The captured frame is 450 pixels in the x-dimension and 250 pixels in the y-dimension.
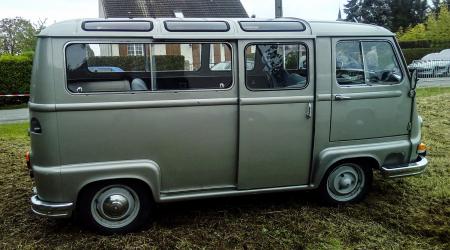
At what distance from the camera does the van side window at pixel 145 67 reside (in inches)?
168

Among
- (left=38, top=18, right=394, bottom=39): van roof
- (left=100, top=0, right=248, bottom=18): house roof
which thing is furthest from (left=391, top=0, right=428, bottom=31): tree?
(left=38, top=18, right=394, bottom=39): van roof

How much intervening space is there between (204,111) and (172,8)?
31.7 metres

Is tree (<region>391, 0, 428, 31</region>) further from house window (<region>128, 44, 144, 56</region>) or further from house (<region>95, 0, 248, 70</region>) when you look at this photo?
house window (<region>128, 44, 144, 56</region>)

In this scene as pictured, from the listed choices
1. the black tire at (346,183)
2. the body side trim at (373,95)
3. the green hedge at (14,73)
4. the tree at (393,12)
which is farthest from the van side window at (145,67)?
the tree at (393,12)

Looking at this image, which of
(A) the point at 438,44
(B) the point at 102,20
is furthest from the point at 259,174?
(A) the point at 438,44

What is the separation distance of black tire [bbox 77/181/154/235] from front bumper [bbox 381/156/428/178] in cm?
286

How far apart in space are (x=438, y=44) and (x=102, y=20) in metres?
42.6

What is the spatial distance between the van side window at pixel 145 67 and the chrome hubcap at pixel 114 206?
106cm

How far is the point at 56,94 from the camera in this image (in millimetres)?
4117

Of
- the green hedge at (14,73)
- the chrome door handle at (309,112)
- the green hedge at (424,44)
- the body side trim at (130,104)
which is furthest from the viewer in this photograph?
the green hedge at (424,44)

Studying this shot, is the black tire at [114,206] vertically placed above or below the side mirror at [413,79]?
below

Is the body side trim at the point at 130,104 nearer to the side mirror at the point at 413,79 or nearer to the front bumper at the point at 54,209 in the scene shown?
the front bumper at the point at 54,209

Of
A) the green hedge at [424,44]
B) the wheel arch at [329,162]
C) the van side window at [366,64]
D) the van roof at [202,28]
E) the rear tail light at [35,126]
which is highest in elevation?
the green hedge at [424,44]

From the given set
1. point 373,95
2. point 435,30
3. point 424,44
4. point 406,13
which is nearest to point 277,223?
point 373,95
